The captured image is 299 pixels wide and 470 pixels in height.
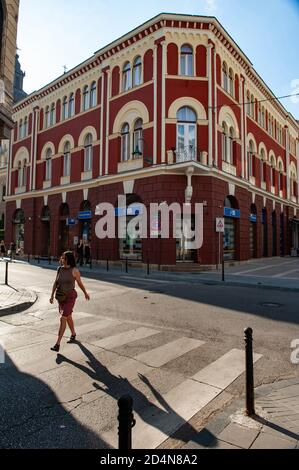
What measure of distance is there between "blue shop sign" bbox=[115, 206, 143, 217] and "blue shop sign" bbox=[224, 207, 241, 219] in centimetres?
578

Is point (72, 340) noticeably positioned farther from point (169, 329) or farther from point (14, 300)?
point (14, 300)

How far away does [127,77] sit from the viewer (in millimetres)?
22156

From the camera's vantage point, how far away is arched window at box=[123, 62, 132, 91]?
21.9m

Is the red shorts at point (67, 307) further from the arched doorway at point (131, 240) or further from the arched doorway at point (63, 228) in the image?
the arched doorway at point (63, 228)

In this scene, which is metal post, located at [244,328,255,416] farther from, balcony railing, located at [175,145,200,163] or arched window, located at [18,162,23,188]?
arched window, located at [18,162,23,188]

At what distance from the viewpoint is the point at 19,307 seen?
841 centimetres

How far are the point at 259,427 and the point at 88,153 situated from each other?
24.4m

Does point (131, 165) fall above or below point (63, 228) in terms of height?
above

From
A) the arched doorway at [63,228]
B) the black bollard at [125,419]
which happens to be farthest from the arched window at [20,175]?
the black bollard at [125,419]

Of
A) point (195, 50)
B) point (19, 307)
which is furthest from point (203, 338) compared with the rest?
point (195, 50)

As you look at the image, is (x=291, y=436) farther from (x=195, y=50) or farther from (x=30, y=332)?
(x=195, y=50)

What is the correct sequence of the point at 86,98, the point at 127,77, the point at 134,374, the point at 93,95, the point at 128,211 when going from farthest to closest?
the point at 86,98 < the point at 93,95 < the point at 127,77 < the point at 128,211 < the point at 134,374

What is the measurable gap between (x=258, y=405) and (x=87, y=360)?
262 centimetres

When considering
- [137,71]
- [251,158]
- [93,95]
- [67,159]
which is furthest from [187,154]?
[67,159]
